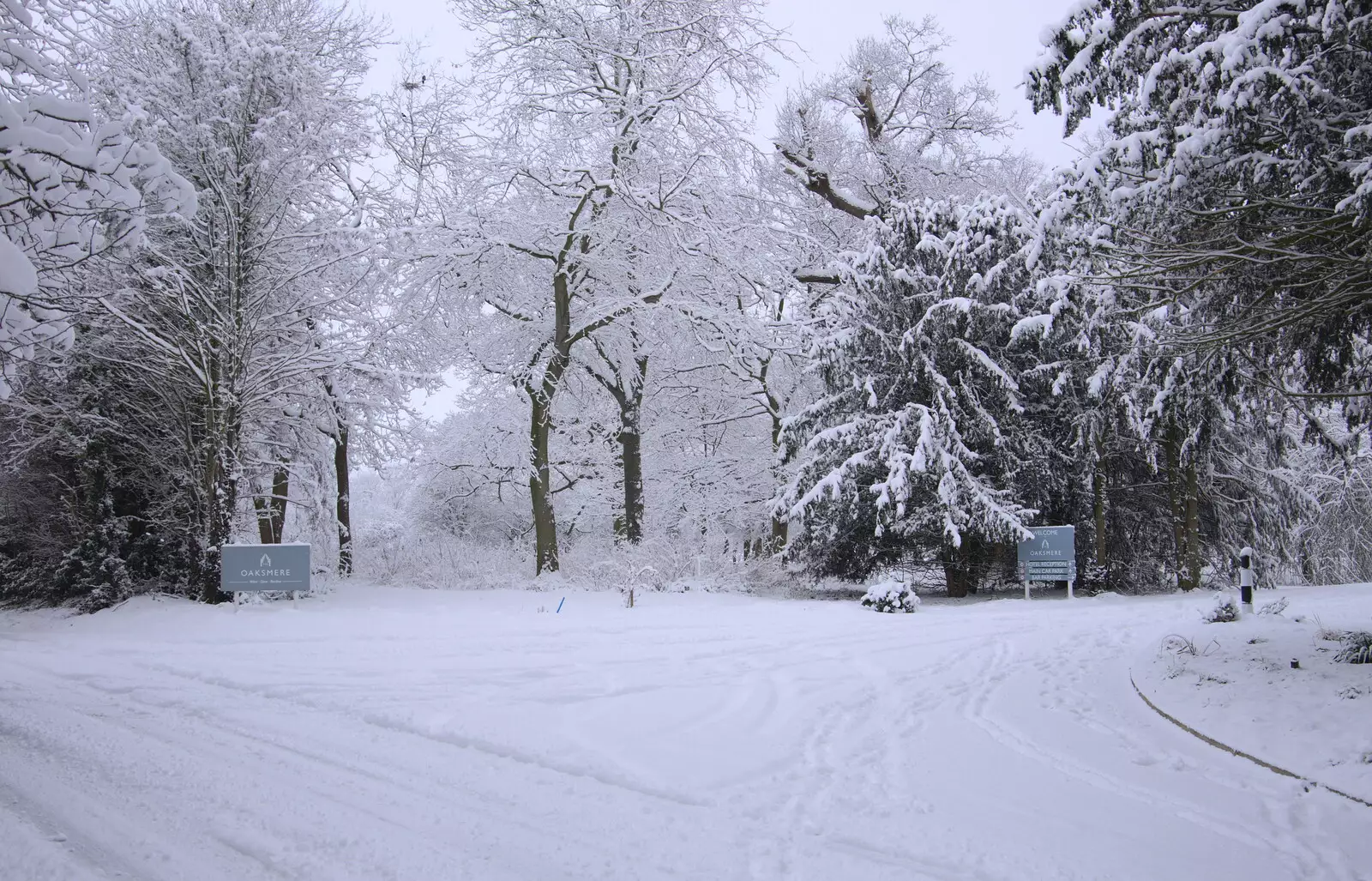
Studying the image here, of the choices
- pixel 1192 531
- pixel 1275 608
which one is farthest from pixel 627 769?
pixel 1192 531

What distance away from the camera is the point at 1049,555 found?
574 inches

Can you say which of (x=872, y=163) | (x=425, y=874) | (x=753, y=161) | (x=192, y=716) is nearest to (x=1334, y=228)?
(x=425, y=874)

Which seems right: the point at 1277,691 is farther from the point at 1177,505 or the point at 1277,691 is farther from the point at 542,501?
the point at 542,501

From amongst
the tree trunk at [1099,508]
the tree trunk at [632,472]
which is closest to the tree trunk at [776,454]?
the tree trunk at [632,472]

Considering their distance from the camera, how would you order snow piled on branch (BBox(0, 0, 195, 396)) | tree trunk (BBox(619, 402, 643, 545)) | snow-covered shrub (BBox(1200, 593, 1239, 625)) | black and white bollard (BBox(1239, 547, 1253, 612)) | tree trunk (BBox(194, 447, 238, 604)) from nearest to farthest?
snow piled on branch (BBox(0, 0, 195, 396)), snow-covered shrub (BBox(1200, 593, 1239, 625)), black and white bollard (BBox(1239, 547, 1253, 612)), tree trunk (BBox(194, 447, 238, 604)), tree trunk (BBox(619, 402, 643, 545))

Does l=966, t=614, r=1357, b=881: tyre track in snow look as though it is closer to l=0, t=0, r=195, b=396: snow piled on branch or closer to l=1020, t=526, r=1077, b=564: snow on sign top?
l=0, t=0, r=195, b=396: snow piled on branch

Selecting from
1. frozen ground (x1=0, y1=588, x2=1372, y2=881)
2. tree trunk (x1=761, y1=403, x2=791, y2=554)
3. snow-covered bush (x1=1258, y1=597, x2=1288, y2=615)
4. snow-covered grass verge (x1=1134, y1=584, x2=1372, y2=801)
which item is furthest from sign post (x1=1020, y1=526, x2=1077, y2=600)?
tree trunk (x1=761, y1=403, x2=791, y2=554)

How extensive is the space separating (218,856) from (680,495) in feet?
66.2

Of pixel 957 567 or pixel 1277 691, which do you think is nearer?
pixel 1277 691

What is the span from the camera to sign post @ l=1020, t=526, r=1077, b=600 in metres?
14.4

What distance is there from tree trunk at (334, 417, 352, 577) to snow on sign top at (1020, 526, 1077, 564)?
13.2m

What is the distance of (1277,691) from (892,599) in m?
6.67

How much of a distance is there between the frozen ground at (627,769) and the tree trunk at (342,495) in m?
8.81

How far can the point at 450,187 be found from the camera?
17.7 meters
